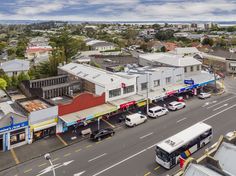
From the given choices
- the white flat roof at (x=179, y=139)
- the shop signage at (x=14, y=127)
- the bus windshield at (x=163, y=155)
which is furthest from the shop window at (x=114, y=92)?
the bus windshield at (x=163, y=155)

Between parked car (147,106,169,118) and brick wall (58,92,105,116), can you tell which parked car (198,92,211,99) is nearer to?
parked car (147,106,169,118)

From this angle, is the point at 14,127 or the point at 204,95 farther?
the point at 204,95

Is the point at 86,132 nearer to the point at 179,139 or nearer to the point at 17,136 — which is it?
the point at 17,136

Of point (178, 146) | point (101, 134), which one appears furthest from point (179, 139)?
point (101, 134)

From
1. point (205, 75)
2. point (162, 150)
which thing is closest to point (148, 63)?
point (205, 75)

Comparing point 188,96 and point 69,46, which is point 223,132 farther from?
point 69,46

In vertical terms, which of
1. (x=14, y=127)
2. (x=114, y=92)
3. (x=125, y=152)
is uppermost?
(x=114, y=92)

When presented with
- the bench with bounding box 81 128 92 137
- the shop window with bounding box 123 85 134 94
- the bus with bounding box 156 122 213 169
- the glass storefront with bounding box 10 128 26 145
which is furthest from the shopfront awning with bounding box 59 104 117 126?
the bus with bounding box 156 122 213 169
